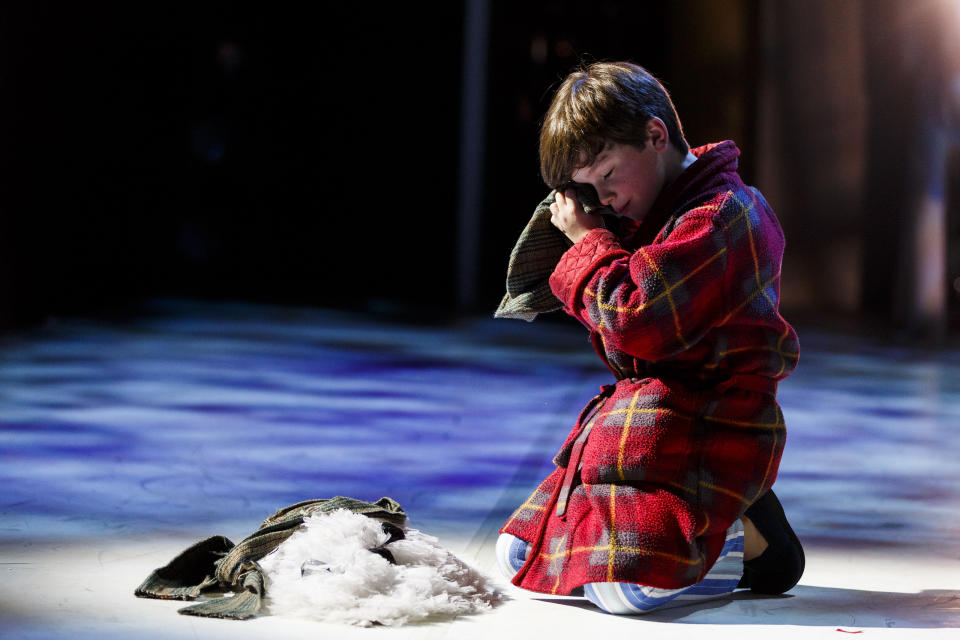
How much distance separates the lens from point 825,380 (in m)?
4.23

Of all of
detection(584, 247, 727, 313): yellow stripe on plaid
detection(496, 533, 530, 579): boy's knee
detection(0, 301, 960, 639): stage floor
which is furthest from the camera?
detection(496, 533, 530, 579): boy's knee

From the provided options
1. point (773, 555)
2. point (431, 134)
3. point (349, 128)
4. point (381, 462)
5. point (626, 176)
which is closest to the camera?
point (626, 176)

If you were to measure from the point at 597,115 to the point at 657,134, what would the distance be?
90 millimetres

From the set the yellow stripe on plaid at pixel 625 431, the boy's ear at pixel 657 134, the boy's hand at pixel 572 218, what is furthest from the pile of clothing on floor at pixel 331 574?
the boy's ear at pixel 657 134

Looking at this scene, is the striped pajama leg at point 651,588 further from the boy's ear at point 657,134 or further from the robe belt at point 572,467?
the boy's ear at point 657,134

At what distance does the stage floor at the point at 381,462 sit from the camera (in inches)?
63.3

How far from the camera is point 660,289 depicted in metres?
1.51

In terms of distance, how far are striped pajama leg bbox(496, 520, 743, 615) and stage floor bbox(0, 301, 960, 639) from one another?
23mm

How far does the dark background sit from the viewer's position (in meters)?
6.59

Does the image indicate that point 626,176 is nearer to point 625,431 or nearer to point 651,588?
→ point 625,431

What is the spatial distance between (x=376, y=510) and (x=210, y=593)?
0.87ft

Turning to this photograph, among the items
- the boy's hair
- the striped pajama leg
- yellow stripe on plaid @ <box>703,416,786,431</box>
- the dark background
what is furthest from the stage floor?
the dark background

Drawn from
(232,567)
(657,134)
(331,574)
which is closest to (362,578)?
(331,574)

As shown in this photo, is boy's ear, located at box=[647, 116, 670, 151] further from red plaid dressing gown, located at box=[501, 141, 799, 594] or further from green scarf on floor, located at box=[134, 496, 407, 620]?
green scarf on floor, located at box=[134, 496, 407, 620]
